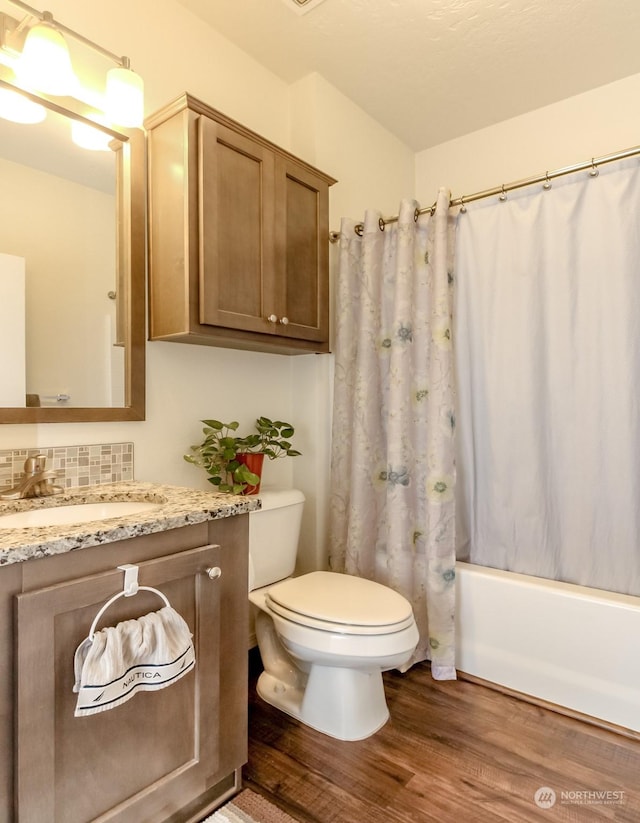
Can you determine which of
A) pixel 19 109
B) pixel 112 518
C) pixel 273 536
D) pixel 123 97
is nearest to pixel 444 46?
pixel 123 97

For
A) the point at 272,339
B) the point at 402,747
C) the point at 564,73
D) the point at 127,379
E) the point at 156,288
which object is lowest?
the point at 402,747

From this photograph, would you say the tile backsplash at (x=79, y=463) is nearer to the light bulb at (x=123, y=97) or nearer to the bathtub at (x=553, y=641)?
the light bulb at (x=123, y=97)

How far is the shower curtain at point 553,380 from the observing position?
1767 mm

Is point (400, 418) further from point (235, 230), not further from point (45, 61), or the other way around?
point (45, 61)

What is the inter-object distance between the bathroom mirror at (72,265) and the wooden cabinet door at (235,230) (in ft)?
0.81

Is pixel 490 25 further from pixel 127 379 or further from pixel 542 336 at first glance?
pixel 127 379

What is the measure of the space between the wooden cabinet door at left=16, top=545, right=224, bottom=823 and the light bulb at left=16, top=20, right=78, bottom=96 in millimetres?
1329

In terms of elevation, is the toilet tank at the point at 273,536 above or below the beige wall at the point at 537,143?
below

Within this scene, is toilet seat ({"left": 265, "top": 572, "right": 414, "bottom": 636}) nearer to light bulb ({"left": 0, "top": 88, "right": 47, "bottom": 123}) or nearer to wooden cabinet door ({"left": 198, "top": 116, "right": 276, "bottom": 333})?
wooden cabinet door ({"left": 198, "top": 116, "right": 276, "bottom": 333})

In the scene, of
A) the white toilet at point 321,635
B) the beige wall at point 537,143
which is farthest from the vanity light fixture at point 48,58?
the beige wall at point 537,143

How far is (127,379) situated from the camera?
1.66 m

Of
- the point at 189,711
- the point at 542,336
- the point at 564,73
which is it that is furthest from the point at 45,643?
the point at 564,73

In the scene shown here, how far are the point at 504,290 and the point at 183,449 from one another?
142 cm

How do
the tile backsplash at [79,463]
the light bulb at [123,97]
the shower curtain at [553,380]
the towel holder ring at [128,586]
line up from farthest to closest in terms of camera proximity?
the shower curtain at [553,380]
the light bulb at [123,97]
the tile backsplash at [79,463]
the towel holder ring at [128,586]
